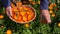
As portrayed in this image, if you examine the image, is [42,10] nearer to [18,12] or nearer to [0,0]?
[18,12]

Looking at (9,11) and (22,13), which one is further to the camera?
(22,13)

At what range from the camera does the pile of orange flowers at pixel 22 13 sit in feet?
7.51

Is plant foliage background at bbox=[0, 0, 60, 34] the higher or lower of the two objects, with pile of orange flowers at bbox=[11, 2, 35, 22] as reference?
lower

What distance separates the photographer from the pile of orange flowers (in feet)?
7.51

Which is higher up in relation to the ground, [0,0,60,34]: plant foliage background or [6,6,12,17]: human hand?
[6,6,12,17]: human hand

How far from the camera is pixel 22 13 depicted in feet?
7.73

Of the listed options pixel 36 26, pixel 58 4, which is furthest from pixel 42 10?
pixel 58 4

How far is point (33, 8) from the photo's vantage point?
253cm

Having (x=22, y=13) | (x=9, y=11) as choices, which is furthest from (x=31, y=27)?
(x=9, y=11)

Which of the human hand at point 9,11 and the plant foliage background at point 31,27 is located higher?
the human hand at point 9,11

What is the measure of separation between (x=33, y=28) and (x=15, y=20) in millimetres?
250

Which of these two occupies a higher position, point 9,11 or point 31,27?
point 9,11

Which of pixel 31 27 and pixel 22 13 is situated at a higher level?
pixel 22 13

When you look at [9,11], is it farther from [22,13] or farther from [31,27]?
[31,27]
